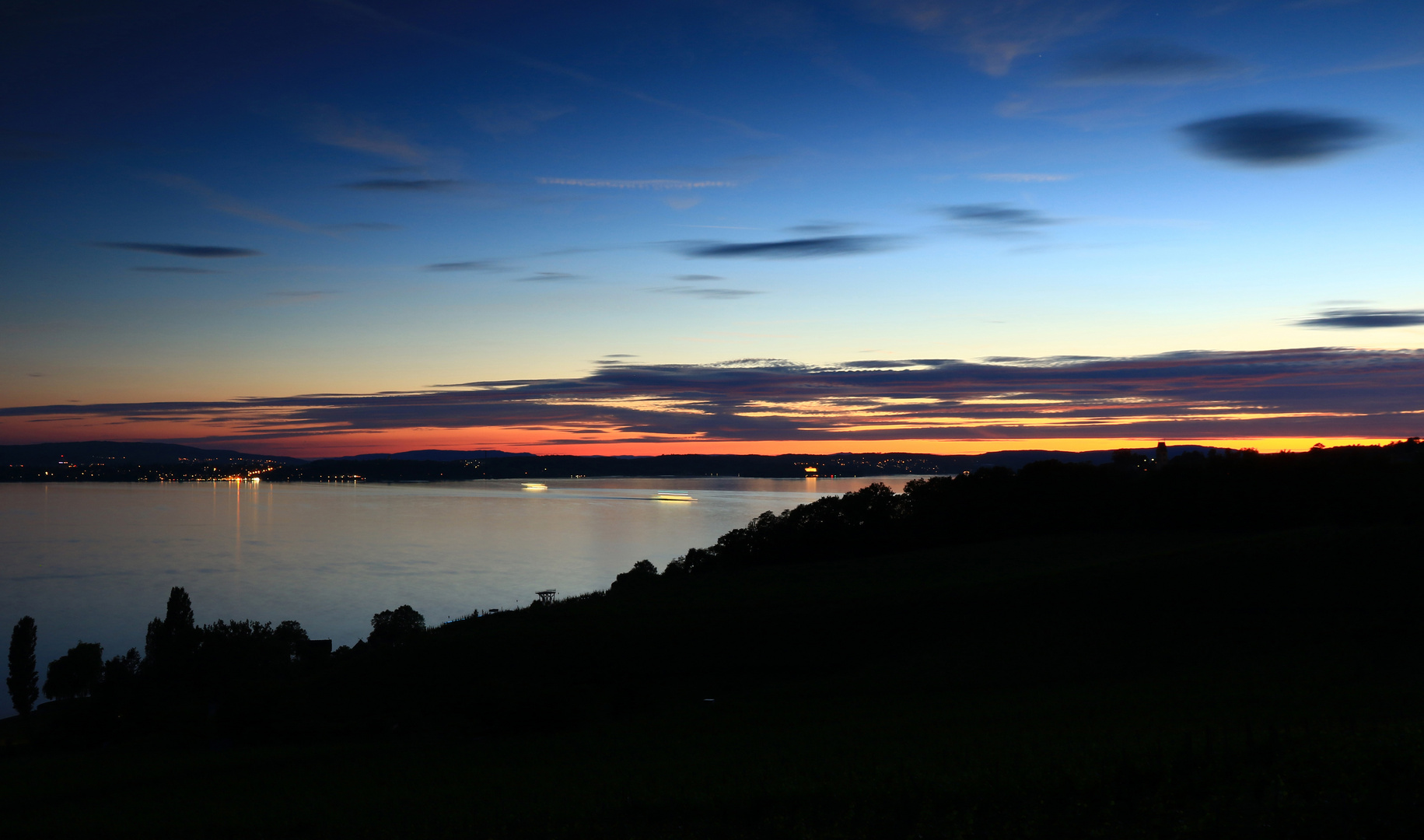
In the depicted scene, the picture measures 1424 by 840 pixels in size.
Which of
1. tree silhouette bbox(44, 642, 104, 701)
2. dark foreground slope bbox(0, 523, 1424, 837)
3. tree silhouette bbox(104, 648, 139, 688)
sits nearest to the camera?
A: dark foreground slope bbox(0, 523, 1424, 837)

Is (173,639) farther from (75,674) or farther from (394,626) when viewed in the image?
(394,626)

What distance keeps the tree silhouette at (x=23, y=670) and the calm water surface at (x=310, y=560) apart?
25.4 feet

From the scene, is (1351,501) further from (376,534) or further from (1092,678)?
(376,534)

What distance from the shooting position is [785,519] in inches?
2692

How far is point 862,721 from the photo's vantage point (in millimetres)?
19391

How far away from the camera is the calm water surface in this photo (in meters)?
69.8

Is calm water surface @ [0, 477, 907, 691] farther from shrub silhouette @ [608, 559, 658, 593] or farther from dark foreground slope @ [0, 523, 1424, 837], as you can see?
dark foreground slope @ [0, 523, 1424, 837]

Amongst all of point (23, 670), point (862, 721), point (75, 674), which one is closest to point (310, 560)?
point (75, 674)

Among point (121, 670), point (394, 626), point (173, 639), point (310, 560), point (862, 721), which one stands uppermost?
point (862, 721)

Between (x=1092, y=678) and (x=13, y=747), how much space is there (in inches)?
1540

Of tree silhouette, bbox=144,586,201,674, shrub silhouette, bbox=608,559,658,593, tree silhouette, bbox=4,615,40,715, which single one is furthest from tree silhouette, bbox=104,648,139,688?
shrub silhouette, bbox=608,559,658,593

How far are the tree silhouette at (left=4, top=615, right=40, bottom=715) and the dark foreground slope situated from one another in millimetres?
17575

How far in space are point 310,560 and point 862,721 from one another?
94.2m

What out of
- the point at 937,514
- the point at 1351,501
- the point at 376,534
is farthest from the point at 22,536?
the point at 1351,501
